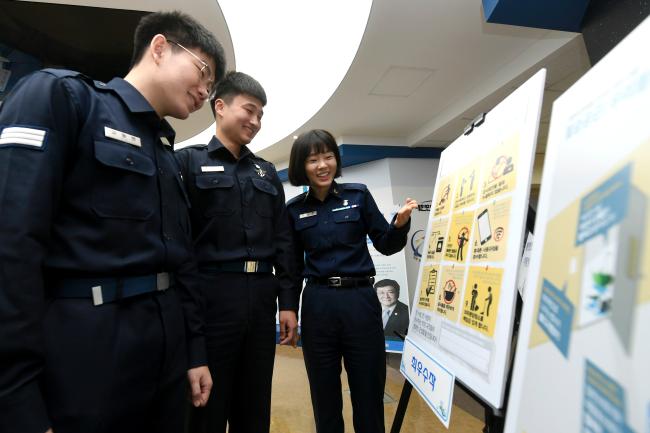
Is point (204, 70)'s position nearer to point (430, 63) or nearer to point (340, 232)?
point (340, 232)

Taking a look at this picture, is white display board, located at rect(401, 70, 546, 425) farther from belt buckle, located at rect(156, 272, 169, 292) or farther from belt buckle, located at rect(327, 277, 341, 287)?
belt buckle, located at rect(156, 272, 169, 292)

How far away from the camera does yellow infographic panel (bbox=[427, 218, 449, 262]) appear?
1365 millimetres

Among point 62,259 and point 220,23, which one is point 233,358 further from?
point 220,23

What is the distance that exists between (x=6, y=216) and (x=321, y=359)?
1.24m

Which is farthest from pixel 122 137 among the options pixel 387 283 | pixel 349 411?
pixel 387 283

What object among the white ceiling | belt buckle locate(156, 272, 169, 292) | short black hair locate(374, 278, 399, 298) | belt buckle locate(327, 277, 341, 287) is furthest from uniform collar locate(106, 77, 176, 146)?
short black hair locate(374, 278, 399, 298)

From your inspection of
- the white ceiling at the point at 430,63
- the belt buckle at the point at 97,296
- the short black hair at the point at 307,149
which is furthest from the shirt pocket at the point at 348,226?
the white ceiling at the point at 430,63

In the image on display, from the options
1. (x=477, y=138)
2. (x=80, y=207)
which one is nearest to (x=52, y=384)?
(x=80, y=207)

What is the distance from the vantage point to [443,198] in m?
1.46

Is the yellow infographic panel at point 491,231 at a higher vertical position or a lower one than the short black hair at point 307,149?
lower

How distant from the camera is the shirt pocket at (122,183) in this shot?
Result: 2.66ft

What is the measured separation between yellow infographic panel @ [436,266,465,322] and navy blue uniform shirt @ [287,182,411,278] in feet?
1.41

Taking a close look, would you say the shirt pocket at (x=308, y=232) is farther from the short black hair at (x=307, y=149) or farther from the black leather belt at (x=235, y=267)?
the black leather belt at (x=235, y=267)

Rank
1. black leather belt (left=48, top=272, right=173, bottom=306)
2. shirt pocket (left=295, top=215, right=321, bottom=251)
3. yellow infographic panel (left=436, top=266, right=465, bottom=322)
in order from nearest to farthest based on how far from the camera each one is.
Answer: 1. black leather belt (left=48, top=272, right=173, bottom=306)
2. yellow infographic panel (left=436, top=266, right=465, bottom=322)
3. shirt pocket (left=295, top=215, right=321, bottom=251)
